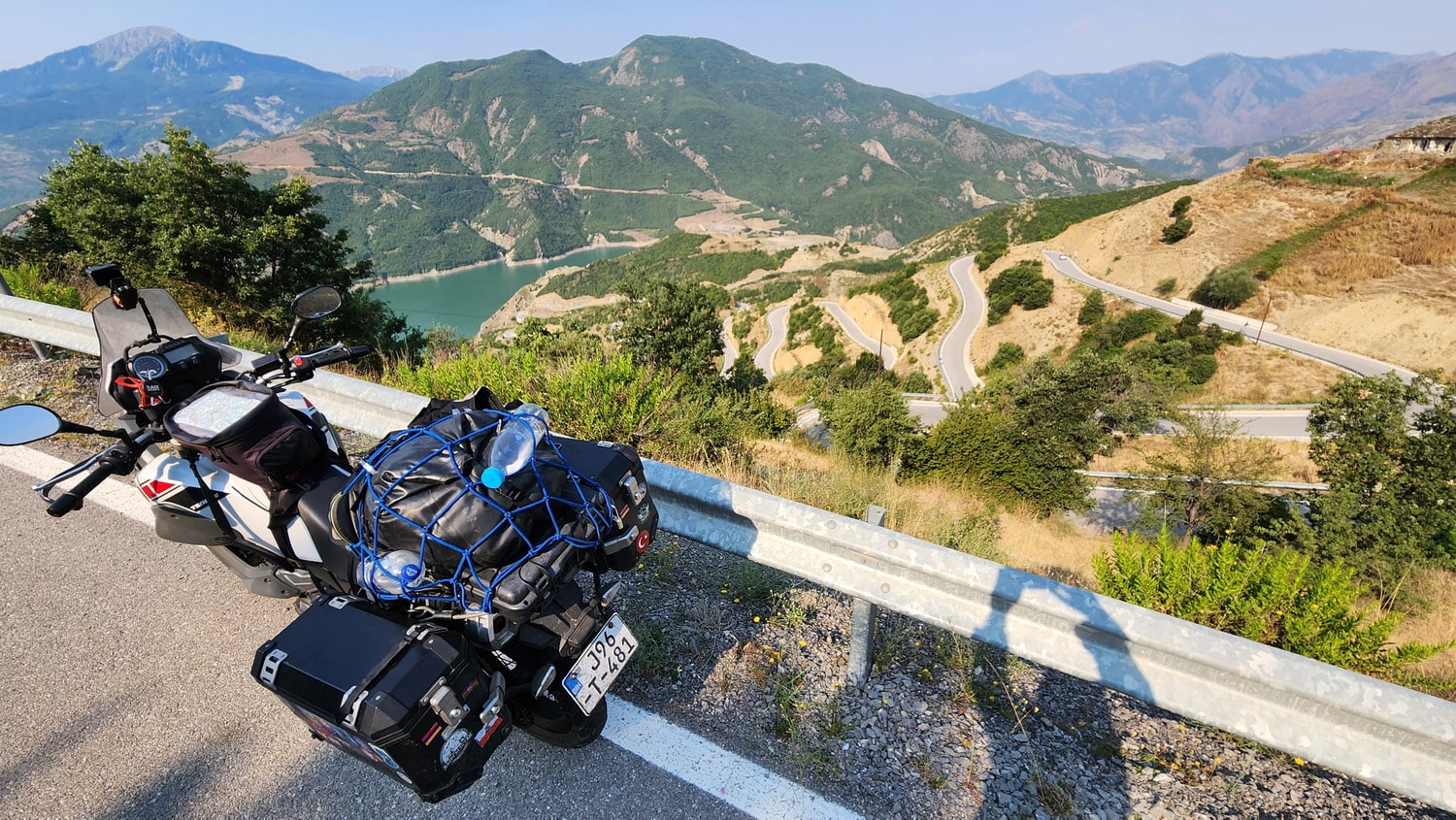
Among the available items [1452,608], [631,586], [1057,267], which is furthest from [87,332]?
[1057,267]

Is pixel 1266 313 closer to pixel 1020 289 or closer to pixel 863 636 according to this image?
pixel 1020 289

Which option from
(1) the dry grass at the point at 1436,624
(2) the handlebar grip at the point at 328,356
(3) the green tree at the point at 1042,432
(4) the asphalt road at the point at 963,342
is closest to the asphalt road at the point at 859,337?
(4) the asphalt road at the point at 963,342

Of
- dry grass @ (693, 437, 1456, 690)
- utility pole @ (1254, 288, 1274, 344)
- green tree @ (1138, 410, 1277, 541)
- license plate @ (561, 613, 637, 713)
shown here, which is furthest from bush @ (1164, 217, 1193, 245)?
license plate @ (561, 613, 637, 713)

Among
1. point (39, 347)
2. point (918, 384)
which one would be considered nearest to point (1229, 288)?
point (918, 384)

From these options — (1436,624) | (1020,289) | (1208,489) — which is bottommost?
(1208,489)

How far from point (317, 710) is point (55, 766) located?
5.32 feet

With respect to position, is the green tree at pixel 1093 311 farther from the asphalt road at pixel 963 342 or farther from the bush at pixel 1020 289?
the asphalt road at pixel 963 342

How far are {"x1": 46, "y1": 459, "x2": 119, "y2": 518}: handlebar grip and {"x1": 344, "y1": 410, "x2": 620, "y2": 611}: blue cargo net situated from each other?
2.99ft

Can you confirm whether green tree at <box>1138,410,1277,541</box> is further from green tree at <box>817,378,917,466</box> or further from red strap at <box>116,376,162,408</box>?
red strap at <box>116,376,162,408</box>

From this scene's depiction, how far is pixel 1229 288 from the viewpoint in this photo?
36.3m

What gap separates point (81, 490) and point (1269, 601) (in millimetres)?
4748

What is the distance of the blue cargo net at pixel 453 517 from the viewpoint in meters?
1.80

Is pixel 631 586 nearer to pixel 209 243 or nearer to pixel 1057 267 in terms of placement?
pixel 209 243

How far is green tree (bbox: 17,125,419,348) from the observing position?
11.9 m
